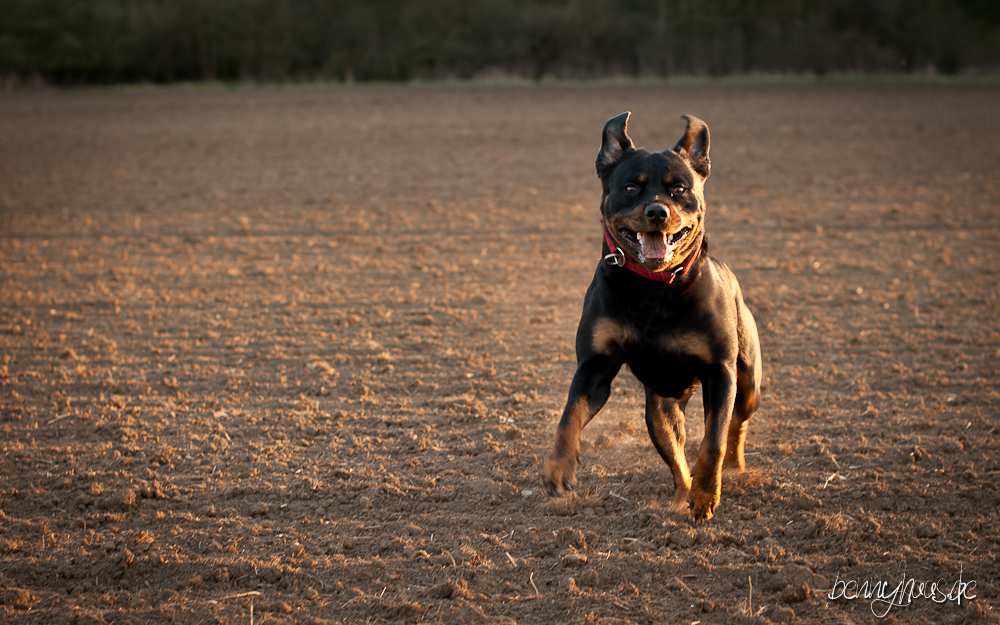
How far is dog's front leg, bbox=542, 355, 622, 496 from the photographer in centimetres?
356

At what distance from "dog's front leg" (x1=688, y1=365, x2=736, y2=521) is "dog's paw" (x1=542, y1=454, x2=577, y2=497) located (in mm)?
573

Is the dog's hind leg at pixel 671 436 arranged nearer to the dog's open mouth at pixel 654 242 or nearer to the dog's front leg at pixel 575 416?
the dog's front leg at pixel 575 416

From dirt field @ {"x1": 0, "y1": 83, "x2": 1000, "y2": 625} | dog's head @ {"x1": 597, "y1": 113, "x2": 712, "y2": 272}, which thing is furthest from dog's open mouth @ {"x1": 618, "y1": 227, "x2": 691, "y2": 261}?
dirt field @ {"x1": 0, "y1": 83, "x2": 1000, "y2": 625}

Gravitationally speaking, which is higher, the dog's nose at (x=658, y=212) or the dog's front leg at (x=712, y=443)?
the dog's nose at (x=658, y=212)

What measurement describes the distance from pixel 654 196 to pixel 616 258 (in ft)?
1.10

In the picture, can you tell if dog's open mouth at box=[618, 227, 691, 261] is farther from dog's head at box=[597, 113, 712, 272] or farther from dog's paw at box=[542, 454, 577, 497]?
dog's paw at box=[542, 454, 577, 497]

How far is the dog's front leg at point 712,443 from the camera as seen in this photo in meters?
3.63

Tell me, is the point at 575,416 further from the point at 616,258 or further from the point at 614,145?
the point at 614,145

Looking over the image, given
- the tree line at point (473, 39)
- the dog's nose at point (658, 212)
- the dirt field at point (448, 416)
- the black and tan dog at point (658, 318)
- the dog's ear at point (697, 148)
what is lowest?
the dirt field at point (448, 416)

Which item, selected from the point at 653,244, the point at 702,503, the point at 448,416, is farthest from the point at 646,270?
the point at 448,416

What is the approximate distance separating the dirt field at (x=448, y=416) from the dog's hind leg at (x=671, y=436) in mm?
214

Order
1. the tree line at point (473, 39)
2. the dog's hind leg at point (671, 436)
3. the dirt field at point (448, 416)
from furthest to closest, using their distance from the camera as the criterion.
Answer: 1. the tree line at point (473, 39)
2. the dog's hind leg at point (671, 436)
3. the dirt field at point (448, 416)

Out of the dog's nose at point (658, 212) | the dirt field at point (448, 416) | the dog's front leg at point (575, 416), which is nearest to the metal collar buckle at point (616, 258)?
the dog's nose at point (658, 212)

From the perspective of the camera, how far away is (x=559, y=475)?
3555mm
